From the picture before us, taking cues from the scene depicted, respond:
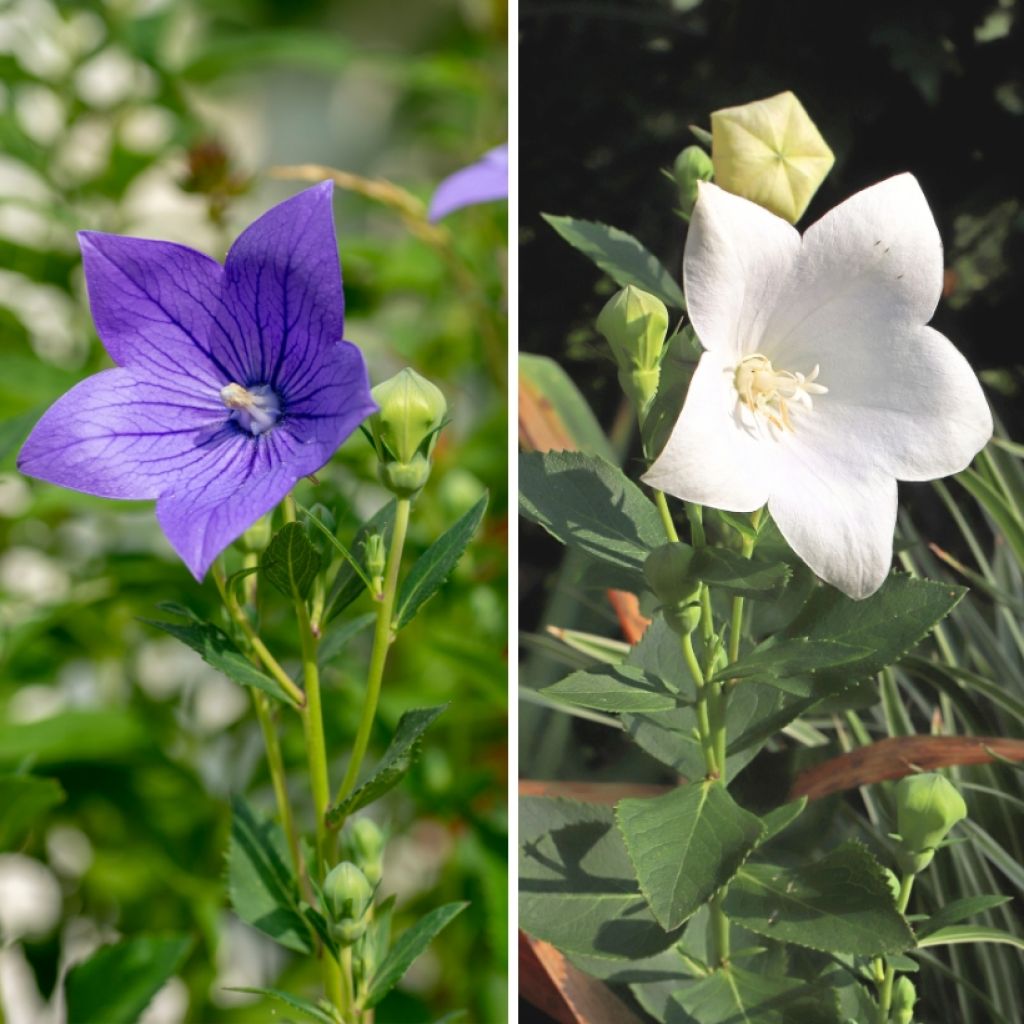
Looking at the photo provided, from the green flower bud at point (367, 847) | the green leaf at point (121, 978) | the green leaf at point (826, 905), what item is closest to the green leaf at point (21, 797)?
the green leaf at point (121, 978)

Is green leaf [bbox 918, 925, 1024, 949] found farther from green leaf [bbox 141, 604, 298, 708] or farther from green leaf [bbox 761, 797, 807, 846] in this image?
green leaf [bbox 141, 604, 298, 708]

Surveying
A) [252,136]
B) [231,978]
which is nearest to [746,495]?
[231,978]

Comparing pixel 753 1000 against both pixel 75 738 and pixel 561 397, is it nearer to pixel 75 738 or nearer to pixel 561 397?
pixel 561 397

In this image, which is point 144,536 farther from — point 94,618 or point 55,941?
point 55,941

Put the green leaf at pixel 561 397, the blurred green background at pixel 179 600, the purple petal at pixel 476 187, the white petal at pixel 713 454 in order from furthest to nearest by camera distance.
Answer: the blurred green background at pixel 179 600, the purple petal at pixel 476 187, the green leaf at pixel 561 397, the white petal at pixel 713 454

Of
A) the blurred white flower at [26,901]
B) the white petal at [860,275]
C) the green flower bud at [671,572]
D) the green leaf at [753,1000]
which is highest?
the white petal at [860,275]

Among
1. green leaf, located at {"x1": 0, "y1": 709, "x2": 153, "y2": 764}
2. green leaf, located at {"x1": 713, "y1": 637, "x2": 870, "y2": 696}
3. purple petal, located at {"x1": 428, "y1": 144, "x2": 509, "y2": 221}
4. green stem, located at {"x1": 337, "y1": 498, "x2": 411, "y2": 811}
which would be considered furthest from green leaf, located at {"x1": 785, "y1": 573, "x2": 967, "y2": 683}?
green leaf, located at {"x1": 0, "y1": 709, "x2": 153, "y2": 764}

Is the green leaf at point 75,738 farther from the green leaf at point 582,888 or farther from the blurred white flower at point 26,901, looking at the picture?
the green leaf at point 582,888

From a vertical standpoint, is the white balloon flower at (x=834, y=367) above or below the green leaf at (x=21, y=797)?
above
